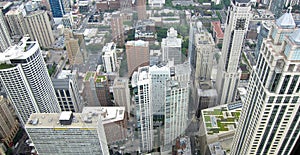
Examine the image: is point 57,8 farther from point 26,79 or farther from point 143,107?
point 143,107

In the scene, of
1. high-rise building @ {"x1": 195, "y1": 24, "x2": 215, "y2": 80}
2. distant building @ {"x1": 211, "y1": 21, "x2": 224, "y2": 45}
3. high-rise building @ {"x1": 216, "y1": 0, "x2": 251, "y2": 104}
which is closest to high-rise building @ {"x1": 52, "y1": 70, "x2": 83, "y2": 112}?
high-rise building @ {"x1": 195, "y1": 24, "x2": 215, "y2": 80}

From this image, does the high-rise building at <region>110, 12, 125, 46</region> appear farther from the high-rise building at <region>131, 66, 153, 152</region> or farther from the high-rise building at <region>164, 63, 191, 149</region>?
the high-rise building at <region>164, 63, 191, 149</region>

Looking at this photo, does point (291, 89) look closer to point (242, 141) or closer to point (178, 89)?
point (242, 141)

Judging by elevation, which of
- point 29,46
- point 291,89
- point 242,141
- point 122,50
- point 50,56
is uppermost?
point 291,89

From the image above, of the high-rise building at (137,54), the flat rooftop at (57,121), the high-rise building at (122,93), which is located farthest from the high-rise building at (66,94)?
the flat rooftop at (57,121)

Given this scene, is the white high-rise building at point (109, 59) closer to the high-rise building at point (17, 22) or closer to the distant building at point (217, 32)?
the distant building at point (217, 32)

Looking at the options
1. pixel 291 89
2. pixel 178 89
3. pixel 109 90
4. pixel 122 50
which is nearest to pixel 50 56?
pixel 122 50

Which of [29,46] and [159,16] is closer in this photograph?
[29,46]
